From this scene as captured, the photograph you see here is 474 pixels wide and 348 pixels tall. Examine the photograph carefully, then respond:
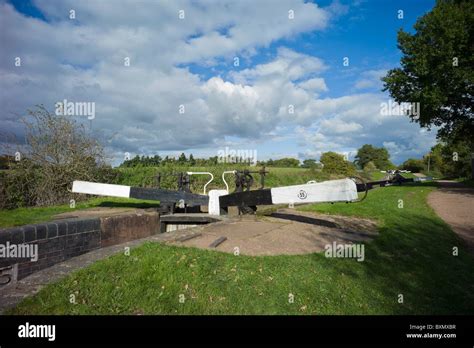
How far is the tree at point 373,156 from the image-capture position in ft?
197

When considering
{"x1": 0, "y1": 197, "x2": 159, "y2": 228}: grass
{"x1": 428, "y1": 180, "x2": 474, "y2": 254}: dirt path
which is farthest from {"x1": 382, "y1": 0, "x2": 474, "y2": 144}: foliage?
{"x1": 0, "y1": 197, "x2": 159, "y2": 228}: grass

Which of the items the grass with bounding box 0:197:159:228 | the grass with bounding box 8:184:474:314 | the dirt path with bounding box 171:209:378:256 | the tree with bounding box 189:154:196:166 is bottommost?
the grass with bounding box 8:184:474:314

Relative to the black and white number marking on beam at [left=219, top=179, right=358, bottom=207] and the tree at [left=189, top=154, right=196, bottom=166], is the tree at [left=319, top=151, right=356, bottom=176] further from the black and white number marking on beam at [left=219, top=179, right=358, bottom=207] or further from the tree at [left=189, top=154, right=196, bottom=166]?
the black and white number marking on beam at [left=219, top=179, right=358, bottom=207]

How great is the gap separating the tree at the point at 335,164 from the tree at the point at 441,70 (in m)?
10.4

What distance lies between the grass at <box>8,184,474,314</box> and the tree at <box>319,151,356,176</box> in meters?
24.7

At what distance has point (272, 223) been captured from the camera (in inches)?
268

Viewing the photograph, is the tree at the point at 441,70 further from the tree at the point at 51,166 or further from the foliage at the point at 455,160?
the tree at the point at 51,166

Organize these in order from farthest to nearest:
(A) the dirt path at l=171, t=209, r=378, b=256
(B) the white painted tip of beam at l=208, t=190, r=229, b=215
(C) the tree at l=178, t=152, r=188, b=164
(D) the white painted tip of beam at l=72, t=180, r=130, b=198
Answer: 1. (C) the tree at l=178, t=152, r=188, b=164
2. (B) the white painted tip of beam at l=208, t=190, r=229, b=215
3. (D) the white painted tip of beam at l=72, t=180, r=130, b=198
4. (A) the dirt path at l=171, t=209, r=378, b=256

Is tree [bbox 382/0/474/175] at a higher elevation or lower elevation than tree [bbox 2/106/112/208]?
higher

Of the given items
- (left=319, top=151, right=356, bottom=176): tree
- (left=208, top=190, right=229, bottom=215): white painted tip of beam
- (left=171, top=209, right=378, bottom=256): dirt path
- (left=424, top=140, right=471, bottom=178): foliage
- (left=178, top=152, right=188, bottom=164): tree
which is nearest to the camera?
(left=171, top=209, right=378, bottom=256): dirt path

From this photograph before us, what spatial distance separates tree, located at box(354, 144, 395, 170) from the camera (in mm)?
60031
